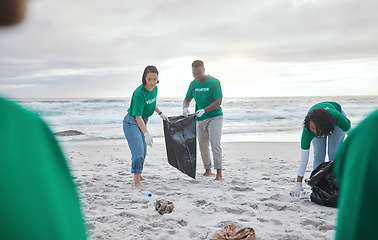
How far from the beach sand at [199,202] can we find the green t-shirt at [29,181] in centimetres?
239

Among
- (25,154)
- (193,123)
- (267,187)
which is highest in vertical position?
(25,154)

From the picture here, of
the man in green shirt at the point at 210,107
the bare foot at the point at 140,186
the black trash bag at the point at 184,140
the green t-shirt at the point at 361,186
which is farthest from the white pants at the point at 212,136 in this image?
the green t-shirt at the point at 361,186

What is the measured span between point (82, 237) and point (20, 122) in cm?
26

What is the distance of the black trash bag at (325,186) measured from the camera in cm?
340

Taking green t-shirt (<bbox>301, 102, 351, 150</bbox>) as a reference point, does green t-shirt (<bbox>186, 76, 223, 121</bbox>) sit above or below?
above

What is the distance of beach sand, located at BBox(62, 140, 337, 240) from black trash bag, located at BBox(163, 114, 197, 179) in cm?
26

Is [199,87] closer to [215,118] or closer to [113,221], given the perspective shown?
[215,118]

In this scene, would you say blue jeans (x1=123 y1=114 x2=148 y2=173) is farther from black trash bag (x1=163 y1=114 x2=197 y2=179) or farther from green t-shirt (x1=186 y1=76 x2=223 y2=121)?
green t-shirt (x1=186 y1=76 x2=223 y2=121)

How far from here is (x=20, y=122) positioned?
1.58 ft

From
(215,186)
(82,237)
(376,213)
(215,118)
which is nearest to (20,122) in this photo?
(82,237)

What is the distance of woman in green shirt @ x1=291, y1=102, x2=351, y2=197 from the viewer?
3453mm

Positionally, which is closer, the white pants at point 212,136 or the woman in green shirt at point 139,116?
the woman in green shirt at point 139,116

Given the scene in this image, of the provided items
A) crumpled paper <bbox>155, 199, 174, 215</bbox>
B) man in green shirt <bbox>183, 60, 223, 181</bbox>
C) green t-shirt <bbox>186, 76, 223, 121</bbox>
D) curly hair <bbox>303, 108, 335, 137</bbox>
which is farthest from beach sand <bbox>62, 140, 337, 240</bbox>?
green t-shirt <bbox>186, 76, 223, 121</bbox>

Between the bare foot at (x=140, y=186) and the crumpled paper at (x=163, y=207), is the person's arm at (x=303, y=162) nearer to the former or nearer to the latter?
the crumpled paper at (x=163, y=207)
